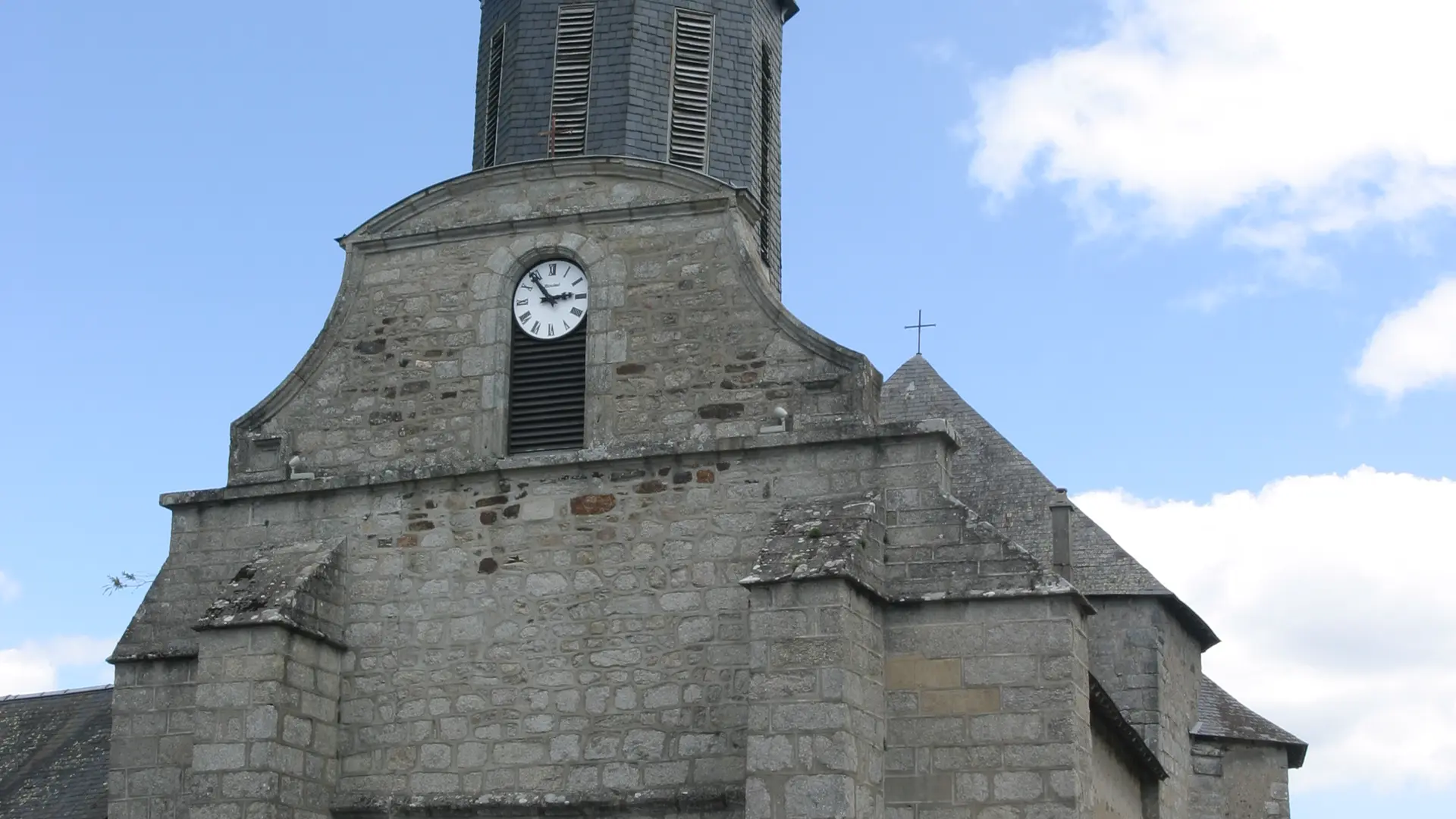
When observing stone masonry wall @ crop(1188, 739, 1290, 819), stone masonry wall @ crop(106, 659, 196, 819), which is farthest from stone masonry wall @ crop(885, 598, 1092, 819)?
stone masonry wall @ crop(1188, 739, 1290, 819)

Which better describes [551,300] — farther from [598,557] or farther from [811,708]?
[811,708]

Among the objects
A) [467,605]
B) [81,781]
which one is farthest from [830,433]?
[81,781]

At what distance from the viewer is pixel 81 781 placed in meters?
16.6

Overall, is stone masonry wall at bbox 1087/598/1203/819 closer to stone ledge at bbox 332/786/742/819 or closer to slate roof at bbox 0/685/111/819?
stone ledge at bbox 332/786/742/819

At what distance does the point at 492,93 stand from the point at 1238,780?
11.5 m

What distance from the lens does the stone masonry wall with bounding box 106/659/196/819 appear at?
13648 millimetres

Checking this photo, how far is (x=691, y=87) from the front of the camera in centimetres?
1577

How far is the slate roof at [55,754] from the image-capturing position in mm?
16156

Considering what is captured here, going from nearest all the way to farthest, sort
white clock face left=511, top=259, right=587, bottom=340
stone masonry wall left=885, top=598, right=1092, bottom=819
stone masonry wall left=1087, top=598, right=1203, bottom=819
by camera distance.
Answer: stone masonry wall left=885, top=598, right=1092, bottom=819 → white clock face left=511, top=259, right=587, bottom=340 → stone masonry wall left=1087, top=598, right=1203, bottom=819

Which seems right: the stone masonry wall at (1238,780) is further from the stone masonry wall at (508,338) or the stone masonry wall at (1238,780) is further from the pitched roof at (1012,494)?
the stone masonry wall at (508,338)

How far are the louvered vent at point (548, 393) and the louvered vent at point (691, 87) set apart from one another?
2.30 m

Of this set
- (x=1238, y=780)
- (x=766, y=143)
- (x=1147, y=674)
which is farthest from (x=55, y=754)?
(x=1238, y=780)

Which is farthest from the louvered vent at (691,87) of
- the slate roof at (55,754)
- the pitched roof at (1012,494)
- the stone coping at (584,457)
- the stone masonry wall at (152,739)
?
the slate roof at (55,754)

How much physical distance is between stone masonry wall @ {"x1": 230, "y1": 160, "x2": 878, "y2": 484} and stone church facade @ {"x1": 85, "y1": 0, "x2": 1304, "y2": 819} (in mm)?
25
